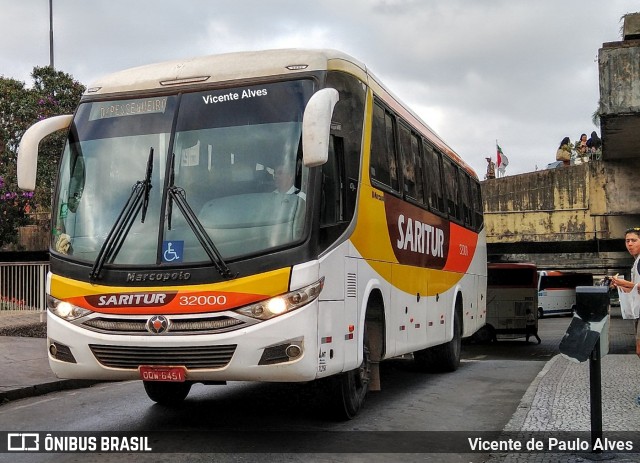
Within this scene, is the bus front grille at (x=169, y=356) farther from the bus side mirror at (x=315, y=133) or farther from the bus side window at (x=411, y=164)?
the bus side window at (x=411, y=164)

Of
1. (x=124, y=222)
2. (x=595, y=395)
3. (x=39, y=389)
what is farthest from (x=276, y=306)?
(x=39, y=389)

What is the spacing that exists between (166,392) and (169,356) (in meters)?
2.53

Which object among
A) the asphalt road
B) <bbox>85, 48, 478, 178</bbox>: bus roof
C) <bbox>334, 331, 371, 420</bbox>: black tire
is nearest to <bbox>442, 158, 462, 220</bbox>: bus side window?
the asphalt road

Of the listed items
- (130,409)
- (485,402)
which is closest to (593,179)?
(485,402)

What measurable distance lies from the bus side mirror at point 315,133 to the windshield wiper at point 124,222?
1467 millimetres

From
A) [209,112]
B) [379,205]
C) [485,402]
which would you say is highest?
[209,112]

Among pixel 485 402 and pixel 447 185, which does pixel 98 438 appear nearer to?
pixel 485 402

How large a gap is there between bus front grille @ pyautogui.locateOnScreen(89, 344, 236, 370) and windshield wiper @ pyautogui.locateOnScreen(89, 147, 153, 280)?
690 mm

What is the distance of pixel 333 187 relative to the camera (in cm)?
716

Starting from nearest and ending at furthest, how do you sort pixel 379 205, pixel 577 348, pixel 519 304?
pixel 577 348
pixel 379 205
pixel 519 304

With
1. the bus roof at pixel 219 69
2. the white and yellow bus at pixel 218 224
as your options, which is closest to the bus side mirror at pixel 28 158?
the white and yellow bus at pixel 218 224

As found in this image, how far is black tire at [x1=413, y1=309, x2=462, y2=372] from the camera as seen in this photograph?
1309 centimetres

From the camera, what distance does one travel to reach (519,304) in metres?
30.2

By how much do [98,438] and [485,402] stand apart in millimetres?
4794
